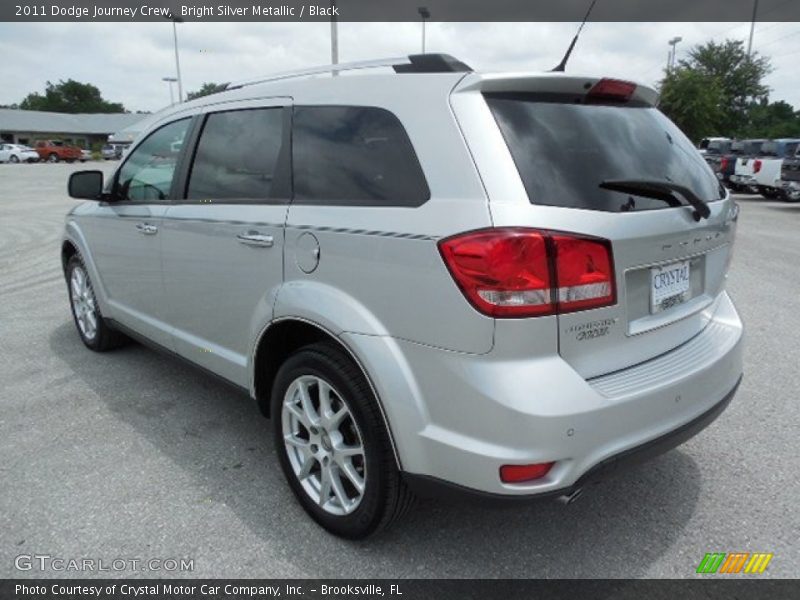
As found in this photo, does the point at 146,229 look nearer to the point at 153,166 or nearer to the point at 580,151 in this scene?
the point at 153,166

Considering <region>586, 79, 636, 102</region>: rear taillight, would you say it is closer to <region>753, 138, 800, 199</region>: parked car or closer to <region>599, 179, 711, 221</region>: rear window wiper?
<region>599, 179, 711, 221</region>: rear window wiper

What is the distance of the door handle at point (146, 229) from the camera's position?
351 cm

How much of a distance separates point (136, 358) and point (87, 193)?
131 cm

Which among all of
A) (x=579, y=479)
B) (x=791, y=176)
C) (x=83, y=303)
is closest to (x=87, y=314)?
(x=83, y=303)

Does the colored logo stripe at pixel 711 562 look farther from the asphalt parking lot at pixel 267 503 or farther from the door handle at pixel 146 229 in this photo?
the door handle at pixel 146 229

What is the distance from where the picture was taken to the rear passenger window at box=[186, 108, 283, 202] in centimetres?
282

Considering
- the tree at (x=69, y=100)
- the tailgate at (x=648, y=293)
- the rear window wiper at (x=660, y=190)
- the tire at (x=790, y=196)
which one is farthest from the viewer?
the tree at (x=69, y=100)

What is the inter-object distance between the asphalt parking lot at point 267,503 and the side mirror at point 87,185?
126 cm

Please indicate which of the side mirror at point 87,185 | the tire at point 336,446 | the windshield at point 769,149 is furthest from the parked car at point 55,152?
the tire at point 336,446

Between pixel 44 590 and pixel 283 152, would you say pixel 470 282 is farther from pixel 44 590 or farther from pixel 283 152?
pixel 44 590

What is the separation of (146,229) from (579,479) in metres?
2.81

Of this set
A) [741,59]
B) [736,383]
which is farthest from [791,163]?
[741,59]

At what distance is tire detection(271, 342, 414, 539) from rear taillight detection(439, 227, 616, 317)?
623mm

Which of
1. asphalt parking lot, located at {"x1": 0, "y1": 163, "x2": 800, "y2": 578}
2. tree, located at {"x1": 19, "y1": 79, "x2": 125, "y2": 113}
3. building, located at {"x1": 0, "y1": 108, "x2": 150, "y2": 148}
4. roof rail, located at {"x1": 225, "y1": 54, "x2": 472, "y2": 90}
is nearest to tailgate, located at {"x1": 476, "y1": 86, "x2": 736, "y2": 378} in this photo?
roof rail, located at {"x1": 225, "y1": 54, "x2": 472, "y2": 90}
